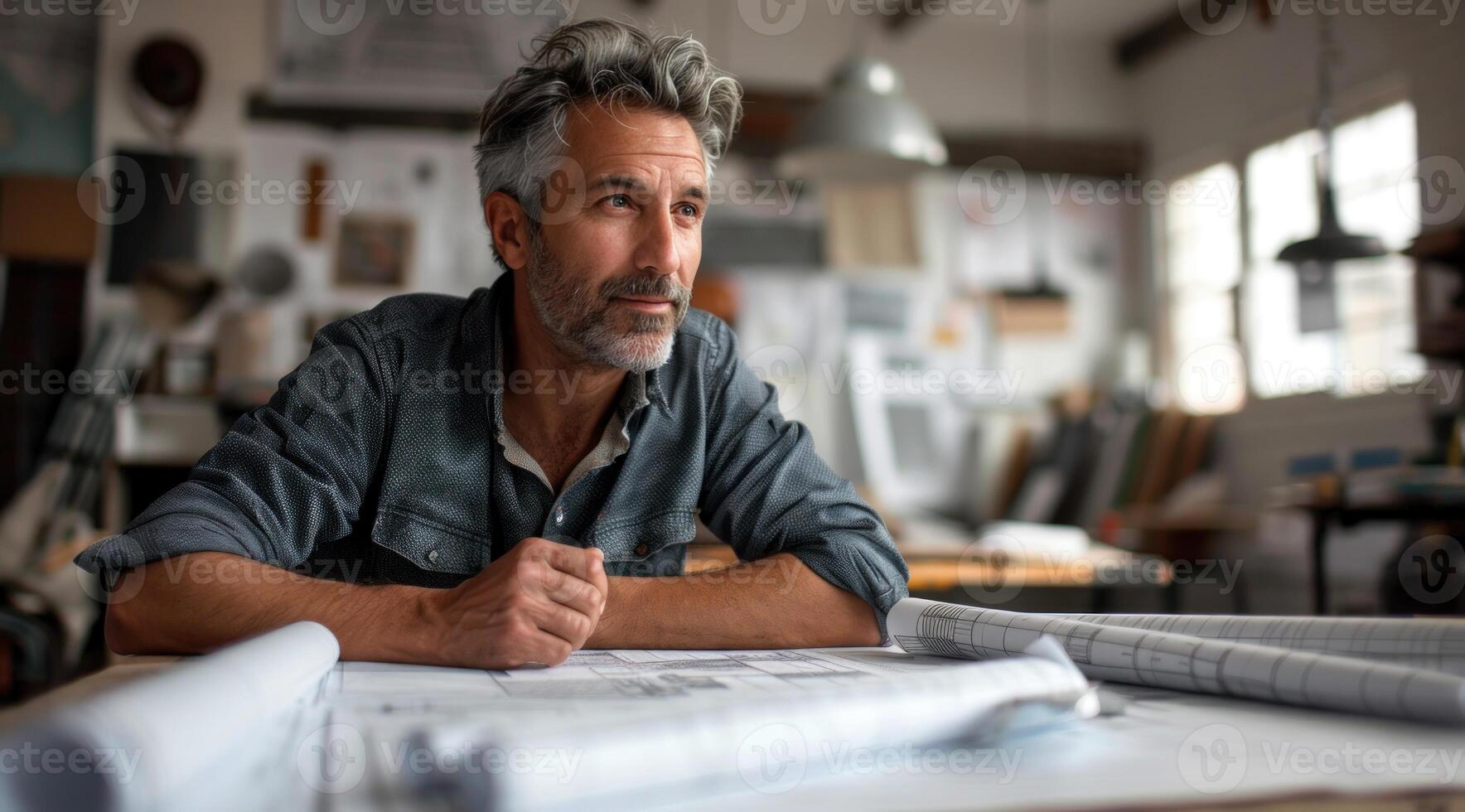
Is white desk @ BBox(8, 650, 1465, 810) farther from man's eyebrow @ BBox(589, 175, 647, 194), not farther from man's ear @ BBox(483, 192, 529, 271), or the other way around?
man's ear @ BBox(483, 192, 529, 271)

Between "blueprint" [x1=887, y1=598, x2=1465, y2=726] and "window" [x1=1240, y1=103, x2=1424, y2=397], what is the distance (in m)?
4.18

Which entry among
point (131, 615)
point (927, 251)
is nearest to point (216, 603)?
point (131, 615)

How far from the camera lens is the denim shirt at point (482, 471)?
1351 mm

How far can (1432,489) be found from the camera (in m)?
3.44

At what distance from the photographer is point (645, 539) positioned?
61.4 inches

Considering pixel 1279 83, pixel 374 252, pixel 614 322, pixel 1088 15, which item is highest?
pixel 1088 15

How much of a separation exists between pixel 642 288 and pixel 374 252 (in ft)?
15.7

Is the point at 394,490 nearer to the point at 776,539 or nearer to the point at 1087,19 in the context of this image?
the point at 776,539

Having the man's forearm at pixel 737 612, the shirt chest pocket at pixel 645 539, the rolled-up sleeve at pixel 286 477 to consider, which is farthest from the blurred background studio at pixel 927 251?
the rolled-up sleeve at pixel 286 477

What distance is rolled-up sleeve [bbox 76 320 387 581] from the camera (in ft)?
3.88

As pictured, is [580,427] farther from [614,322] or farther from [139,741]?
[139,741]

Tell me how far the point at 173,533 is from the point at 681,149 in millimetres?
810

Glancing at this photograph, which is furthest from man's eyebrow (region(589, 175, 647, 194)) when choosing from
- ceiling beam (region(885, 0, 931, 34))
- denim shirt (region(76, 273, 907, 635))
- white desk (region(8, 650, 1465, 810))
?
ceiling beam (region(885, 0, 931, 34))

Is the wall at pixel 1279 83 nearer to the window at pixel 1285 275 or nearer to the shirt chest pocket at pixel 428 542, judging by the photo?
the window at pixel 1285 275
